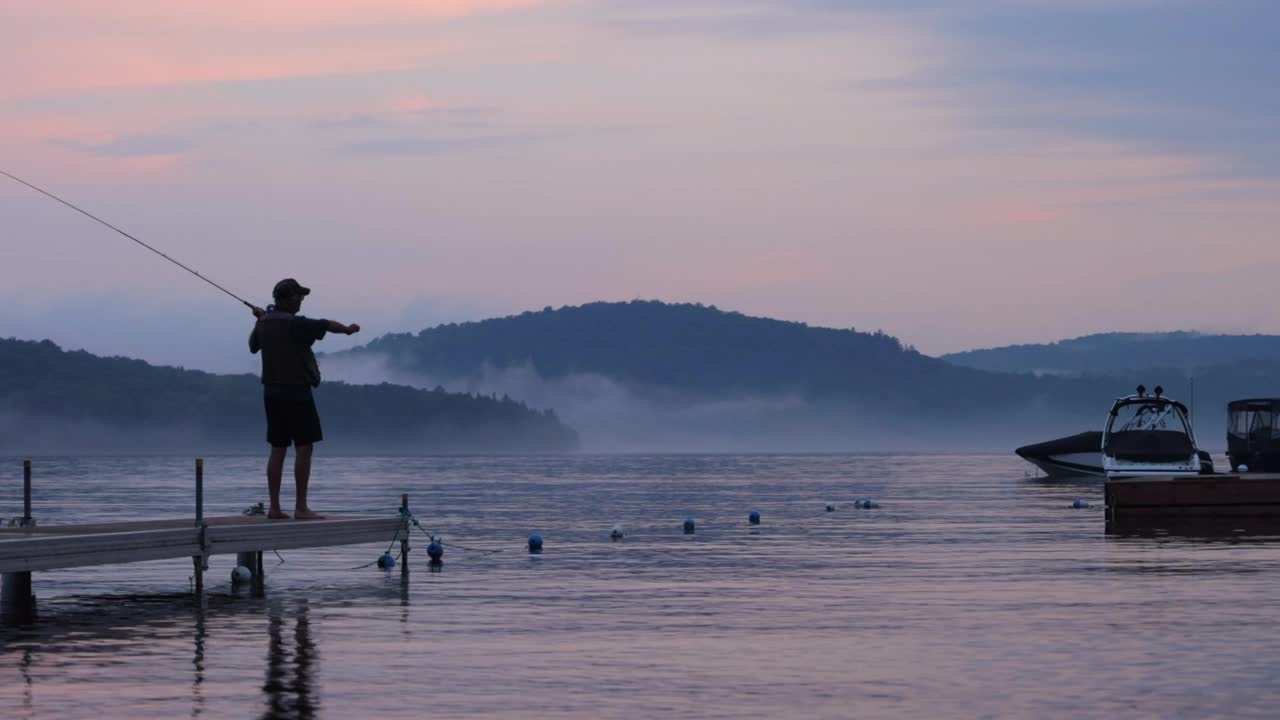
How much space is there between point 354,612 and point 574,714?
825 cm

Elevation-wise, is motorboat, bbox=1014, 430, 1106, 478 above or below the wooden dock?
above

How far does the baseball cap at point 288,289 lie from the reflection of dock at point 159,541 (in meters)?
2.47

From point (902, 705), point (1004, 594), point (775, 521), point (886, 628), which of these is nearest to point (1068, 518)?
point (775, 521)

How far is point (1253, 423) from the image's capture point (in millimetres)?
70438

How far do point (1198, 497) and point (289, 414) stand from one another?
26779mm

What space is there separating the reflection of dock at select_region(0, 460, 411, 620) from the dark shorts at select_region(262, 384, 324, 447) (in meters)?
1.17

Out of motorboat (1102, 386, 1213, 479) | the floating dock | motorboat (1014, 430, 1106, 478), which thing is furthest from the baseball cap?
motorboat (1014, 430, 1106, 478)

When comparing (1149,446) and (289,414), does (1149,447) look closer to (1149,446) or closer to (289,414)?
(1149,446)

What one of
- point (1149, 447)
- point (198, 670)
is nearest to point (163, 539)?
point (198, 670)

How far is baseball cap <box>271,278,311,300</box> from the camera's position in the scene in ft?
77.6

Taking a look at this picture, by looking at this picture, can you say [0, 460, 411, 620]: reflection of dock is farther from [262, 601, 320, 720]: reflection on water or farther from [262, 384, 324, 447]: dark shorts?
[262, 601, 320, 720]: reflection on water

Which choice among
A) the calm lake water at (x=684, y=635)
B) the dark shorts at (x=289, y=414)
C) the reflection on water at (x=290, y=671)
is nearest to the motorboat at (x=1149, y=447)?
the calm lake water at (x=684, y=635)

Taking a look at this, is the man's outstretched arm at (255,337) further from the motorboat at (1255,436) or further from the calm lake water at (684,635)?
the motorboat at (1255,436)

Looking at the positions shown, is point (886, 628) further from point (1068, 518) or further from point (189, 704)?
point (1068, 518)
